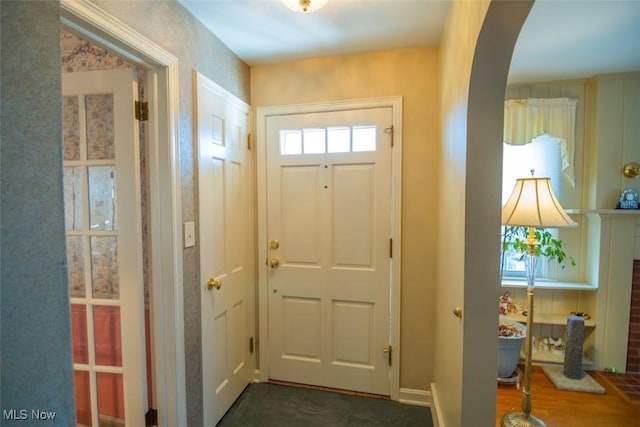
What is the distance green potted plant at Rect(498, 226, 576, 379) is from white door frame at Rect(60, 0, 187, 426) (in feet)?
7.15

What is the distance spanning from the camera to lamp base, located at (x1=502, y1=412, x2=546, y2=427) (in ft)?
6.17

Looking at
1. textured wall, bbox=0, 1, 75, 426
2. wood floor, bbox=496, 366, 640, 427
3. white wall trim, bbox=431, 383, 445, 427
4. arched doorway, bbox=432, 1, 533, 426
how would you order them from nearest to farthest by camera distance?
textured wall, bbox=0, 1, 75, 426
arched doorway, bbox=432, 1, 533, 426
white wall trim, bbox=431, 383, 445, 427
wood floor, bbox=496, 366, 640, 427

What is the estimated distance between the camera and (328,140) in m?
2.21

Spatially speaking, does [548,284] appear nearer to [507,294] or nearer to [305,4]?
[507,294]

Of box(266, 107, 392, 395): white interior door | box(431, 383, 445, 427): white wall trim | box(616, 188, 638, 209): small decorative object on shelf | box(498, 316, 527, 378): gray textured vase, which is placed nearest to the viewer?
box(431, 383, 445, 427): white wall trim

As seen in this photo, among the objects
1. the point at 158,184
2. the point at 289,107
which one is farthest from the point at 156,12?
the point at 289,107

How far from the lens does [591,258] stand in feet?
Result: 8.73

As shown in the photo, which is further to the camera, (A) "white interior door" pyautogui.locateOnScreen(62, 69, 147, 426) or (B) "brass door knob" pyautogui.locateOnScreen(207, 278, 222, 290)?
(B) "brass door knob" pyautogui.locateOnScreen(207, 278, 222, 290)

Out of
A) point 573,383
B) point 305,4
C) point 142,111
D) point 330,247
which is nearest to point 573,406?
point 573,383

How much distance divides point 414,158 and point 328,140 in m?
0.62

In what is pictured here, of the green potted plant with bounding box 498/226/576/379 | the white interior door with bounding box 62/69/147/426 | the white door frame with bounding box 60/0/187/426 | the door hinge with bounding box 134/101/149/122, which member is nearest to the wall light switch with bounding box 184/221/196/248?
the white door frame with bounding box 60/0/187/426

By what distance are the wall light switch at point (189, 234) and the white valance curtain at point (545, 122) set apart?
2.68 m

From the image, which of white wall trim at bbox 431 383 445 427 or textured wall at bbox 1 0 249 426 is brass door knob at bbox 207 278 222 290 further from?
white wall trim at bbox 431 383 445 427

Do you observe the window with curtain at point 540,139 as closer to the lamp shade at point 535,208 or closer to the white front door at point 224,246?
the lamp shade at point 535,208
